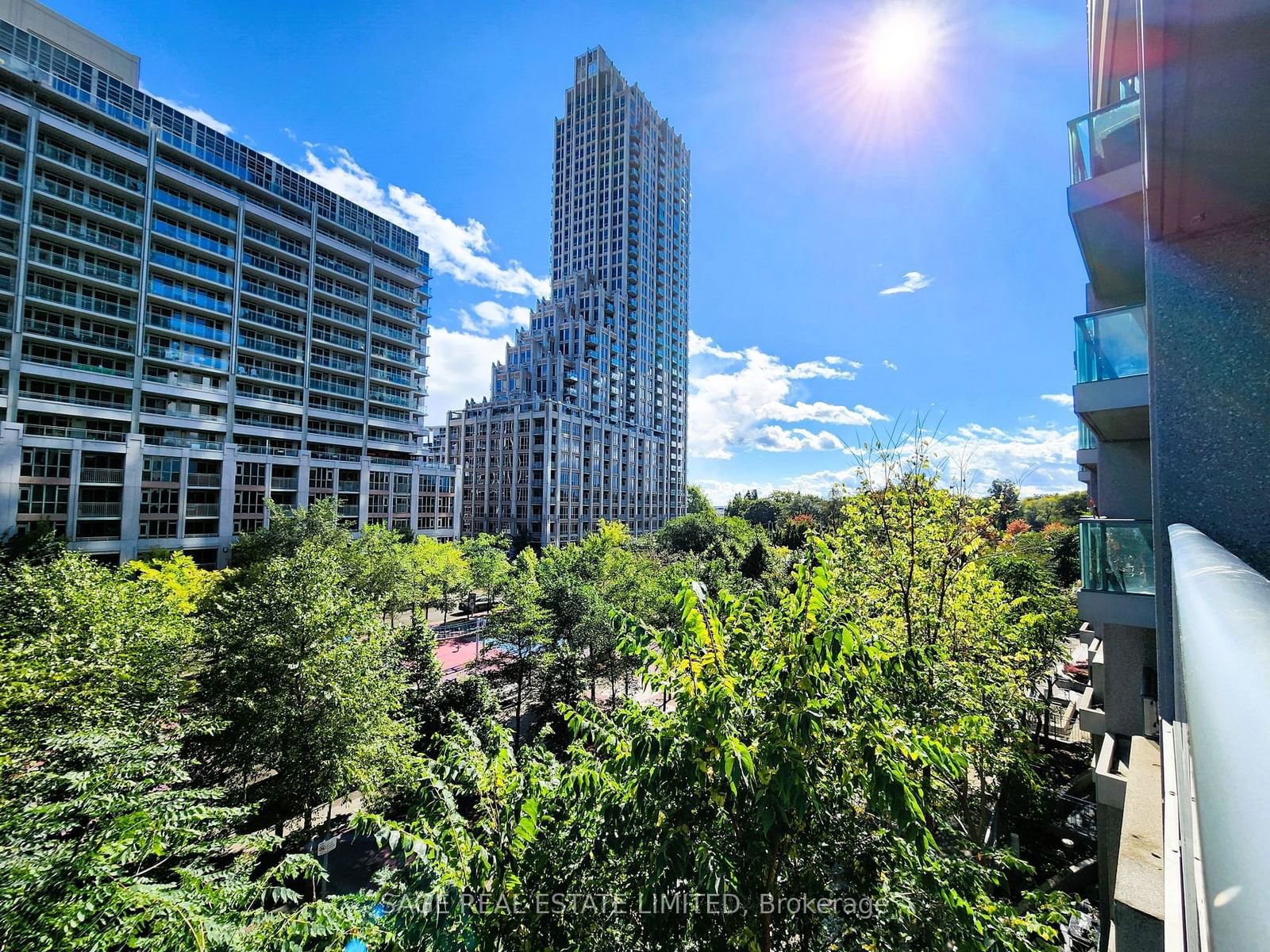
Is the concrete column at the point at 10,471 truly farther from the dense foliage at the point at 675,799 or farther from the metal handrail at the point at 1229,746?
the metal handrail at the point at 1229,746

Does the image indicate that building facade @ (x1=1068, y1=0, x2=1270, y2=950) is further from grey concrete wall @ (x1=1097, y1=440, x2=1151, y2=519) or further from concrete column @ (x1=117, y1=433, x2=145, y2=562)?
concrete column @ (x1=117, y1=433, x2=145, y2=562)

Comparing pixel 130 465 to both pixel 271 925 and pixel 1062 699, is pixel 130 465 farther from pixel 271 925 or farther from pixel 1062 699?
pixel 1062 699

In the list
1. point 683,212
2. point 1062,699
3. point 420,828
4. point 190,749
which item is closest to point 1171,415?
point 420,828

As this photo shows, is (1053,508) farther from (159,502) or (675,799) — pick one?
(159,502)

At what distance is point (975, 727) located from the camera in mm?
5418

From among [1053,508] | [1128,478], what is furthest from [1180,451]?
[1053,508]

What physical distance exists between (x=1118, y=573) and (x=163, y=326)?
5454 cm

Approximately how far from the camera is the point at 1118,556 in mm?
7215

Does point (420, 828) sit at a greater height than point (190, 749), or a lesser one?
greater

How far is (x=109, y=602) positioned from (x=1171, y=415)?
18538 mm

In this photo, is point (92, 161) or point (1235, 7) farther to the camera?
point (92, 161)

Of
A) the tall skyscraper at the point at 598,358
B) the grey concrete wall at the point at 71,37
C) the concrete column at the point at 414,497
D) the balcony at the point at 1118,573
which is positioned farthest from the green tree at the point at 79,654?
the tall skyscraper at the point at 598,358

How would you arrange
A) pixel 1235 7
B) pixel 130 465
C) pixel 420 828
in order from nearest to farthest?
pixel 1235 7, pixel 420 828, pixel 130 465

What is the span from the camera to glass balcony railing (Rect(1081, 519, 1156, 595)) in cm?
677
